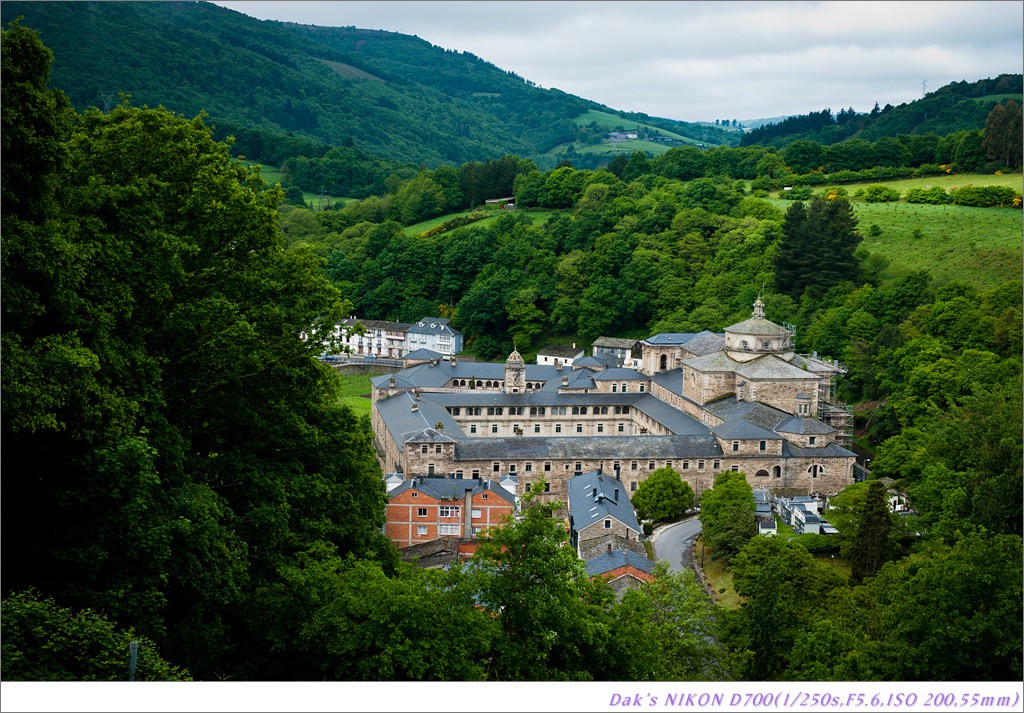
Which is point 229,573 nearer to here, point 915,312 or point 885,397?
point 885,397

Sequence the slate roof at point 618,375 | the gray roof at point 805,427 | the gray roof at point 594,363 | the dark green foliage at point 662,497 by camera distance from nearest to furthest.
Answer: the dark green foliage at point 662,497, the gray roof at point 805,427, the slate roof at point 618,375, the gray roof at point 594,363

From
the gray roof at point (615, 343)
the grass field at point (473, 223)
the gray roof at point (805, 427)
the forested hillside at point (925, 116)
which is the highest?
the forested hillside at point (925, 116)

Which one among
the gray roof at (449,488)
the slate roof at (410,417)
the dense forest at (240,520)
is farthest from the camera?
the slate roof at (410,417)

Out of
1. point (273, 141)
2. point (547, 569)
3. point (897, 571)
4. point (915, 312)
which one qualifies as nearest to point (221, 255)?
point (547, 569)

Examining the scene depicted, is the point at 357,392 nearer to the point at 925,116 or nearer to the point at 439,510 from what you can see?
the point at 439,510

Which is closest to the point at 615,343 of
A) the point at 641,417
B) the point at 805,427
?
the point at 641,417

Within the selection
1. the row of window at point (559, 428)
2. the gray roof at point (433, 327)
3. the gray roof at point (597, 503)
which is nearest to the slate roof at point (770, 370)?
the row of window at point (559, 428)

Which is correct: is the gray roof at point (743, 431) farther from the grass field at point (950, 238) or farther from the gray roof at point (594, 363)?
the grass field at point (950, 238)
